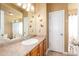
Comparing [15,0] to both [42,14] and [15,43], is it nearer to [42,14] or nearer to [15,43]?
[42,14]

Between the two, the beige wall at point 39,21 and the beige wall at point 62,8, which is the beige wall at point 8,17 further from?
the beige wall at point 62,8

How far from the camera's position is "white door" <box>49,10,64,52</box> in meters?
1.90

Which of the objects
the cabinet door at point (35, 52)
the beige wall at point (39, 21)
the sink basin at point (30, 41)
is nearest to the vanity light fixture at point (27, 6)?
the beige wall at point (39, 21)

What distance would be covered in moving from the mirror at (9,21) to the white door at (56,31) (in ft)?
1.42

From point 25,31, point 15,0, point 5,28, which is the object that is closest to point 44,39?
point 25,31

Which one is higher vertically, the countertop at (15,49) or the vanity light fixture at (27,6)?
the vanity light fixture at (27,6)

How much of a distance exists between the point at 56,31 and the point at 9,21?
0.68 meters

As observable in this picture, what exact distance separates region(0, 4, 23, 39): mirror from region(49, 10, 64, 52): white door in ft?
1.42

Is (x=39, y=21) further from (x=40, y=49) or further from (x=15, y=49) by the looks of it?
(x=15, y=49)

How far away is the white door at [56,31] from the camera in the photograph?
74.8 inches

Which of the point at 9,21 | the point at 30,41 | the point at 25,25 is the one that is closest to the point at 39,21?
the point at 25,25

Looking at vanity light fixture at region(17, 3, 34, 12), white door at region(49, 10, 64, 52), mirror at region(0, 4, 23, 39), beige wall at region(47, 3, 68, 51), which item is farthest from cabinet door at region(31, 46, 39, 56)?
vanity light fixture at region(17, 3, 34, 12)

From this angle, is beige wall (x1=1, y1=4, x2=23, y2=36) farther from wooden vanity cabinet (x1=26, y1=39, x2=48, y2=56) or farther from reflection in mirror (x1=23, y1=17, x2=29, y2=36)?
wooden vanity cabinet (x1=26, y1=39, x2=48, y2=56)

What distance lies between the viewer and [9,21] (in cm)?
188
